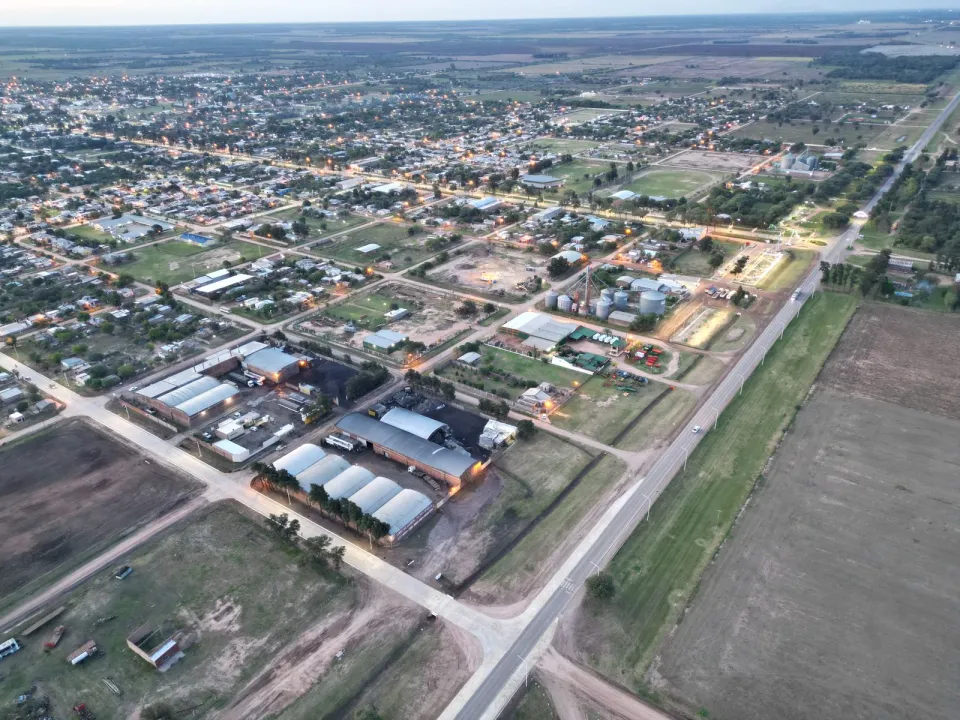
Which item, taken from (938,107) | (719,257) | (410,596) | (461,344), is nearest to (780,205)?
(719,257)

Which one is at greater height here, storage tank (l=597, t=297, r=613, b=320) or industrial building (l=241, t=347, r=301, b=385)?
storage tank (l=597, t=297, r=613, b=320)

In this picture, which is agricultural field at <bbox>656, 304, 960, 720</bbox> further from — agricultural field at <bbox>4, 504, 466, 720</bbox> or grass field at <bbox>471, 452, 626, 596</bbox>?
agricultural field at <bbox>4, 504, 466, 720</bbox>

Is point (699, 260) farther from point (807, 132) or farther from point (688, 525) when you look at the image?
point (807, 132)

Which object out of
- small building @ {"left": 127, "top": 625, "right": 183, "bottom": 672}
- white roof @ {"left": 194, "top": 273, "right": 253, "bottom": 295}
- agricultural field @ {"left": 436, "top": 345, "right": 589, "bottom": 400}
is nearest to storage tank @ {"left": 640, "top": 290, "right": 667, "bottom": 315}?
agricultural field @ {"left": 436, "top": 345, "right": 589, "bottom": 400}

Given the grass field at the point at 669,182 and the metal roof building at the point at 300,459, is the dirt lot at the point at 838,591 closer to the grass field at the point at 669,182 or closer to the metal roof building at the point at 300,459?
the metal roof building at the point at 300,459

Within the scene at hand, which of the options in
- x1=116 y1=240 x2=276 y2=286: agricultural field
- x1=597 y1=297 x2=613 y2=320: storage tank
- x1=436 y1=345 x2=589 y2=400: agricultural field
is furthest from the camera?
x1=116 y1=240 x2=276 y2=286: agricultural field

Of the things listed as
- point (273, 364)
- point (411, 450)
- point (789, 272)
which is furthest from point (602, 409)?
point (789, 272)
